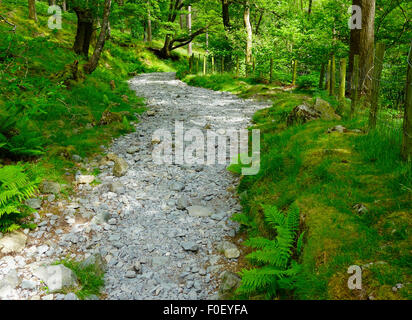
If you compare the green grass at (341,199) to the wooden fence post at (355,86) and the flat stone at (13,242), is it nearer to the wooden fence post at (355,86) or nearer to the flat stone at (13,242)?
the wooden fence post at (355,86)

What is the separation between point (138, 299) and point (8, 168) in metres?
2.85

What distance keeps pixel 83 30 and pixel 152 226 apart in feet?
40.3

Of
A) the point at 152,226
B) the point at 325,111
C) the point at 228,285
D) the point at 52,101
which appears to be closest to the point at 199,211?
the point at 152,226

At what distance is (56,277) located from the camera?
11.0ft

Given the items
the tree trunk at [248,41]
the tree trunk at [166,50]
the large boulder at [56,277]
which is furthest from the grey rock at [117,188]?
the tree trunk at [166,50]

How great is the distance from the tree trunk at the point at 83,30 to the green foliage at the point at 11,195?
10669 mm

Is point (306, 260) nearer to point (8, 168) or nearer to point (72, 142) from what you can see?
point (8, 168)

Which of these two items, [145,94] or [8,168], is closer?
[8,168]

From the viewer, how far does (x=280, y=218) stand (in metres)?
3.58

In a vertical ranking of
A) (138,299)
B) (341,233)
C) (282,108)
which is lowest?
(138,299)

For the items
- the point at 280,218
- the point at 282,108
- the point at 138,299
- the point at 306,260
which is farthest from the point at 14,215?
the point at 282,108

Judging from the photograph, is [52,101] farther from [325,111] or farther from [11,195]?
[325,111]

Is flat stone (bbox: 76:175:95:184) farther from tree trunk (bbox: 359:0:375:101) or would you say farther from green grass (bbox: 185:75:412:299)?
tree trunk (bbox: 359:0:375:101)
